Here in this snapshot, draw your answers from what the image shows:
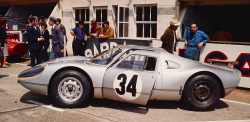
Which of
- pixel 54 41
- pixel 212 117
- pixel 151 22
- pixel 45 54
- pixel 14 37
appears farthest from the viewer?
pixel 14 37

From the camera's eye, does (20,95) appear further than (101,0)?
No

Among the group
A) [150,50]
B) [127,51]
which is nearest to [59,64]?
[127,51]

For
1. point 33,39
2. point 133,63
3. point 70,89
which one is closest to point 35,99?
point 70,89

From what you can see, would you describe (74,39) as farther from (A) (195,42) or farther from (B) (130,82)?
(B) (130,82)

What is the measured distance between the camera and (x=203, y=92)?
201 inches

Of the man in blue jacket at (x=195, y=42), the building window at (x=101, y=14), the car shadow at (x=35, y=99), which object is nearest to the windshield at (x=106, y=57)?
the car shadow at (x=35, y=99)

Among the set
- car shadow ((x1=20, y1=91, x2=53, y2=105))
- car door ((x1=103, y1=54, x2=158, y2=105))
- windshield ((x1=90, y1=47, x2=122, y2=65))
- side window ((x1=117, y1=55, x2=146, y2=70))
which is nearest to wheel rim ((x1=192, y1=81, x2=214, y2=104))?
car door ((x1=103, y1=54, x2=158, y2=105))

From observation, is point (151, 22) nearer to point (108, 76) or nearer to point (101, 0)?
point (101, 0)

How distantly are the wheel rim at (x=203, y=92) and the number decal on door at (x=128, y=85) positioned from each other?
117 centimetres

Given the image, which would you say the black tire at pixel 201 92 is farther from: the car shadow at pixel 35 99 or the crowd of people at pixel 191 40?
the car shadow at pixel 35 99

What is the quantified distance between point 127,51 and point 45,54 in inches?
220

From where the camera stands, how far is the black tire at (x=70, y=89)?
15.9ft

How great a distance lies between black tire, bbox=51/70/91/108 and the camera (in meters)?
4.84

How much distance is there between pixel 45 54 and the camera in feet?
32.1
